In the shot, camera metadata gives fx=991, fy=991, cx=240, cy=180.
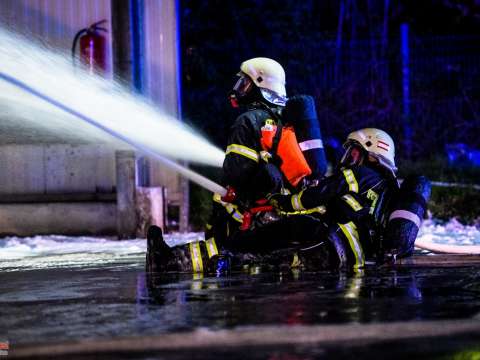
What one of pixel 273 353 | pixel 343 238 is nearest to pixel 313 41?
pixel 343 238

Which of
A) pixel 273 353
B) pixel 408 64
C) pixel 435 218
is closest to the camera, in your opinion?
pixel 273 353

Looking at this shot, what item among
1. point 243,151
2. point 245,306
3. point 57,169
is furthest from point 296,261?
point 57,169

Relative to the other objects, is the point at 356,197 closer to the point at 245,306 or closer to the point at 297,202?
the point at 297,202

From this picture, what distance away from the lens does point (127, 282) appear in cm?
760

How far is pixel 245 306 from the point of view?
5.97 metres

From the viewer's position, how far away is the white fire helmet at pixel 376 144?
27.7 feet

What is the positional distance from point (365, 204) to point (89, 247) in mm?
4169

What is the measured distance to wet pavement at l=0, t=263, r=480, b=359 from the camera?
15.1 feet

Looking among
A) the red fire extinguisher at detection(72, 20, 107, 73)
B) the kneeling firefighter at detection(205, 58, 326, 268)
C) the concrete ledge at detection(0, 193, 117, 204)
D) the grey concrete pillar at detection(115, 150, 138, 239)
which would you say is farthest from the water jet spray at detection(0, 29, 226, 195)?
the kneeling firefighter at detection(205, 58, 326, 268)

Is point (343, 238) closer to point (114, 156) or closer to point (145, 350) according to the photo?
point (145, 350)

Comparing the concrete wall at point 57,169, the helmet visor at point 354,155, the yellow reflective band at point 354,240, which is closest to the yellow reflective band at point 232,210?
the yellow reflective band at point 354,240

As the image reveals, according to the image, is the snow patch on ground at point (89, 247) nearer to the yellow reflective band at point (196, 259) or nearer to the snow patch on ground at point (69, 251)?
the snow patch on ground at point (69, 251)

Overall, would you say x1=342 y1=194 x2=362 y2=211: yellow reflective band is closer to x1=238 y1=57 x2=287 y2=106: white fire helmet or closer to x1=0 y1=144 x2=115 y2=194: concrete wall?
x1=238 y1=57 x2=287 y2=106: white fire helmet

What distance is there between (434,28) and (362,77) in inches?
223
